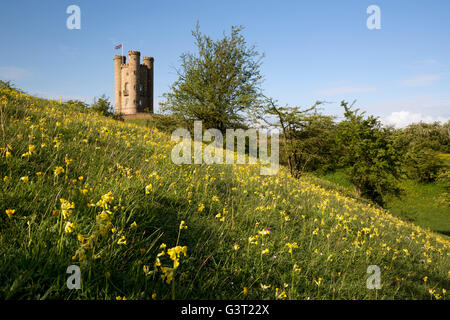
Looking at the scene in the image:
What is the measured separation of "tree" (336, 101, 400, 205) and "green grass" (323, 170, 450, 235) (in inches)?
67.9

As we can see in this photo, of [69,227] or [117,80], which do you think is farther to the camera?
[117,80]

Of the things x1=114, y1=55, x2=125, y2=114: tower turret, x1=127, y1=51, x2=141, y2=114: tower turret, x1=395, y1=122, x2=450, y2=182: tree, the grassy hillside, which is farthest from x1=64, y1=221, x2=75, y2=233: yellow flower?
x1=114, y1=55, x2=125, y2=114: tower turret

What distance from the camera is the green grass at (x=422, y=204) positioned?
21.6m

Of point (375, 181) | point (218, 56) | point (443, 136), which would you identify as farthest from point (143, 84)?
point (443, 136)

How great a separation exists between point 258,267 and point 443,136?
220ft

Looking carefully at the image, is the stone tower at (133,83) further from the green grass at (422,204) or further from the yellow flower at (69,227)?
the yellow flower at (69,227)

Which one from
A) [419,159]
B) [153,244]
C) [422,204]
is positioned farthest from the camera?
[419,159]

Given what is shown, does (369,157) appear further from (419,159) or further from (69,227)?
(69,227)

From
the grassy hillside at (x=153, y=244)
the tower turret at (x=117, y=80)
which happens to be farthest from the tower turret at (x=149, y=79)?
the grassy hillside at (x=153, y=244)

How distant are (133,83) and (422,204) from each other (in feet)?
246

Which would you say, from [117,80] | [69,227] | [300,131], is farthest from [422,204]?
[117,80]

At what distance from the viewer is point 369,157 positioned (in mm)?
20328

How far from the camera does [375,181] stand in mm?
19719
